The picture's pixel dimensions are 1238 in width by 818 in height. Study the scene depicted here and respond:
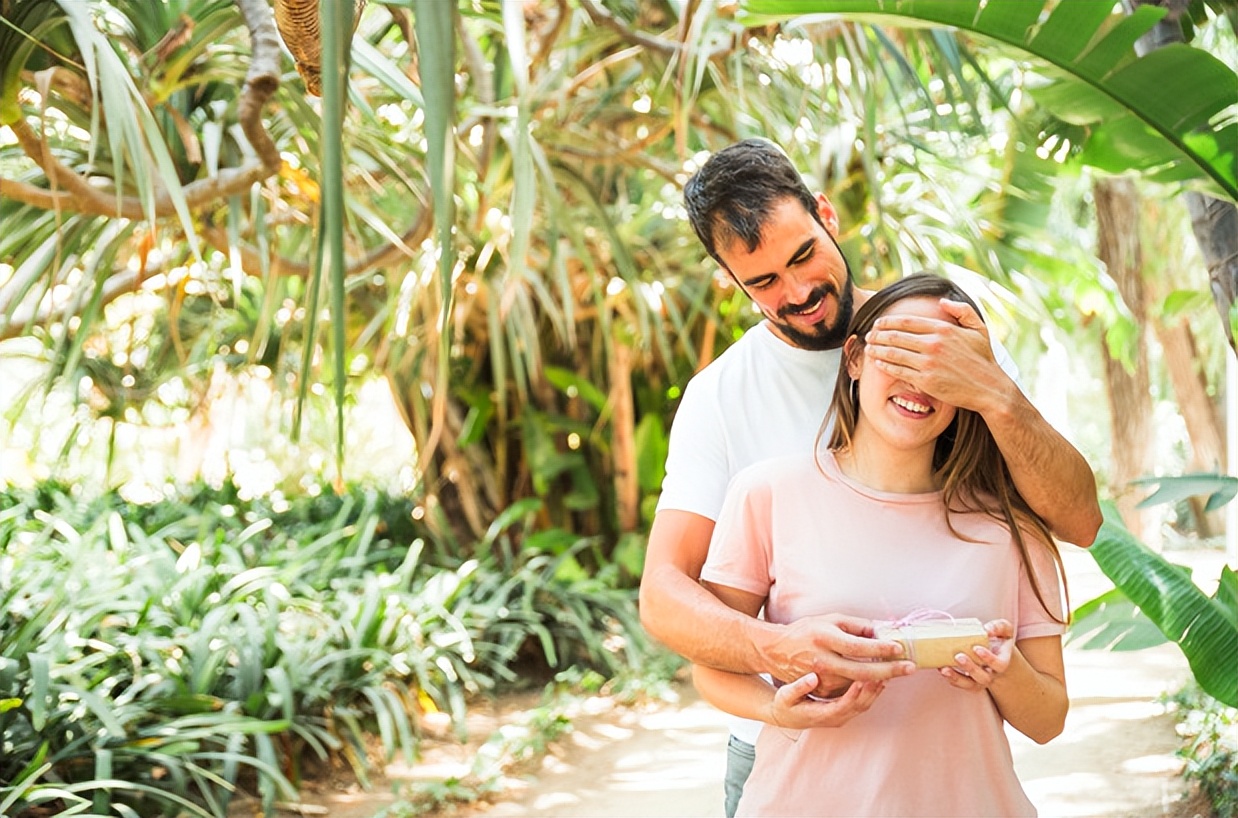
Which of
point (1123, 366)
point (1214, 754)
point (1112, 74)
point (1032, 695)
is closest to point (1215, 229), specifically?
point (1112, 74)

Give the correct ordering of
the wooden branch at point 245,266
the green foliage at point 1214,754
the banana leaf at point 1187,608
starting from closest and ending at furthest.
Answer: the banana leaf at point 1187,608 → the green foliage at point 1214,754 → the wooden branch at point 245,266

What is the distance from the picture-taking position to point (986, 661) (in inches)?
52.0

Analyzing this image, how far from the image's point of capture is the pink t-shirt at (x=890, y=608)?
141cm

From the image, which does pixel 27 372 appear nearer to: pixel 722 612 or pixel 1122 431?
pixel 1122 431

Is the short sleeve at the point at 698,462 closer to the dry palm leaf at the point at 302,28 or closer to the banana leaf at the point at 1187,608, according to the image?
the dry palm leaf at the point at 302,28

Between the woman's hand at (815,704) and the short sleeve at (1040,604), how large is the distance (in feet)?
0.84

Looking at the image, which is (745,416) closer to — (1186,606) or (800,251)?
(800,251)

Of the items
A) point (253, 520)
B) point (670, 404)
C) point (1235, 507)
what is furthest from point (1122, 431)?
point (253, 520)

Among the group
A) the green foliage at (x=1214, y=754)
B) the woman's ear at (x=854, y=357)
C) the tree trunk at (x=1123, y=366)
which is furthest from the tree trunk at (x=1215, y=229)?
the tree trunk at (x=1123, y=366)

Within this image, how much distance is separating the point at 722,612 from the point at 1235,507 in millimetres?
5699

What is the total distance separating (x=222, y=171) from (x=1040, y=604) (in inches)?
→ 92.8

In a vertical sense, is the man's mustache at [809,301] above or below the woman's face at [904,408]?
above

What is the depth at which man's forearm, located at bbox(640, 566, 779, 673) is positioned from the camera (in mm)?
1452

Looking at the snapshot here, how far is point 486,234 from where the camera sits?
5527 millimetres
